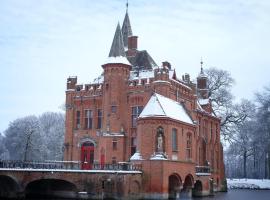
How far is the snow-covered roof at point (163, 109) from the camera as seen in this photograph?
35.4 m

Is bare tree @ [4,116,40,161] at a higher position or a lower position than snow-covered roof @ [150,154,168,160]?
higher

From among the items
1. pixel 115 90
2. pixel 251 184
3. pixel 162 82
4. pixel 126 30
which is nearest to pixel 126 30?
pixel 126 30

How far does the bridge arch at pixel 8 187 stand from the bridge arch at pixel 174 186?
41.9 ft

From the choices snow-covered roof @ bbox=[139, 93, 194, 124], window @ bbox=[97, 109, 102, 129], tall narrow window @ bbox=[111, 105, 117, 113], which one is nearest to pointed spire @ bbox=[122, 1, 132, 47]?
window @ bbox=[97, 109, 102, 129]

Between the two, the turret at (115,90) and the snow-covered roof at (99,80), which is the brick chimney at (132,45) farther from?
the turret at (115,90)

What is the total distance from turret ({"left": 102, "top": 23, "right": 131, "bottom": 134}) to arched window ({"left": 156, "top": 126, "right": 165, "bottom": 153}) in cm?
754

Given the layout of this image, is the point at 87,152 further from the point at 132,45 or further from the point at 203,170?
the point at 132,45

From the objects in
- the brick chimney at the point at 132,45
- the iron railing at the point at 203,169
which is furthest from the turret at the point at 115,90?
the iron railing at the point at 203,169

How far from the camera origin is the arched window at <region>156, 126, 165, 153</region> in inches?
1348

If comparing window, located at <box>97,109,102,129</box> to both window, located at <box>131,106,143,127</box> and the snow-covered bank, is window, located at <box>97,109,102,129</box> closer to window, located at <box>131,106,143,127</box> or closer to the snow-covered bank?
window, located at <box>131,106,143,127</box>

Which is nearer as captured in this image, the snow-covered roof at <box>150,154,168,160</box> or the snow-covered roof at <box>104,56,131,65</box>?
the snow-covered roof at <box>150,154,168,160</box>

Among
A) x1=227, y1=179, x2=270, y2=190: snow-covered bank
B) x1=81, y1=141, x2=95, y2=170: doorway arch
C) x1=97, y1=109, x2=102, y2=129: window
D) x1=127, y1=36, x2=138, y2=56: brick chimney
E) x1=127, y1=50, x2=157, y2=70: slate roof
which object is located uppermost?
x1=127, y1=36, x2=138, y2=56: brick chimney

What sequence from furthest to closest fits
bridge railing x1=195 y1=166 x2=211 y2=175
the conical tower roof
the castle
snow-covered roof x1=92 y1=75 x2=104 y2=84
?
the conical tower roof, snow-covered roof x1=92 y1=75 x2=104 y2=84, bridge railing x1=195 y1=166 x2=211 y2=175, the castle

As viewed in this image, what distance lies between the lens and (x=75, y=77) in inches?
1838
